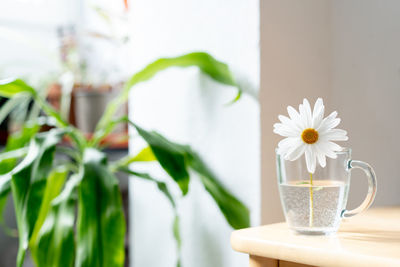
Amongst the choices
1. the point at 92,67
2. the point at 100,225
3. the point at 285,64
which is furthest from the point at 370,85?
the point at 92,67

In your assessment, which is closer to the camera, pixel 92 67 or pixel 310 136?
pixel 310 136

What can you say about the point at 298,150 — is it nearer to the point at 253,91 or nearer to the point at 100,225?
the point at 253,91

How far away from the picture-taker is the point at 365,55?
1.06 metres

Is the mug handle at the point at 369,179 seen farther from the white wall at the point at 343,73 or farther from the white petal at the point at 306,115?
the white wall at the point at 343,73

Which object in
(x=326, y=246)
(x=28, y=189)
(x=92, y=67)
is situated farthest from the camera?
(x=92, y=67)

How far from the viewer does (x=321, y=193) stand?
0.67 meters

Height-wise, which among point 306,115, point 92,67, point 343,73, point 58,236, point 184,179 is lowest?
point 58,236

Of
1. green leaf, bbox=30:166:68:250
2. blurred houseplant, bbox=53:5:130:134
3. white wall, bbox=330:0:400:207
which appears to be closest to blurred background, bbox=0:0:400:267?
white wall, bbox=330:0:400:207

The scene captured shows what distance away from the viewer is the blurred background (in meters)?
1.00

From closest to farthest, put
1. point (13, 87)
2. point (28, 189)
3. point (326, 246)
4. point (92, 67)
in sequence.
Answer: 1. point (326, 246)
2. point (28, 189)
3. point (13, 87)
4. point (92, 67)

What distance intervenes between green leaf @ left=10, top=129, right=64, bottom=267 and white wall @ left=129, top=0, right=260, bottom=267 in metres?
0.32

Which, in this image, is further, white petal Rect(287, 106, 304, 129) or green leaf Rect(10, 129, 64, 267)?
green leaf Rect(10, 129, 64, 267)

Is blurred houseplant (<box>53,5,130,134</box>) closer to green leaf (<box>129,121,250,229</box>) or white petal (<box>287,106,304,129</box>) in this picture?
green leaf (<box>129,121,250,229</box>)

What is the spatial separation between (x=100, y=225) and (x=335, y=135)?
50 cm
